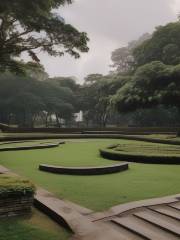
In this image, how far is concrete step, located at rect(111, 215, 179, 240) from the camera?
5.88 meters

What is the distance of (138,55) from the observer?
141 feet

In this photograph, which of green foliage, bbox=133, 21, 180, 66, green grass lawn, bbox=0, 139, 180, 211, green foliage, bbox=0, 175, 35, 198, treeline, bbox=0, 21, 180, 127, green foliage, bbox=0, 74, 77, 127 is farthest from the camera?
green foliage, bbox=0, 74, 77, 127

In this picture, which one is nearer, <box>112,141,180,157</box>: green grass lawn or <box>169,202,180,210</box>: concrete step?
<box>169,202,180,210</box>: concrete step

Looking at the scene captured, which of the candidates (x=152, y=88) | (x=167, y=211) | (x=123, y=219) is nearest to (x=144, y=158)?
→ (x=167, y=211)

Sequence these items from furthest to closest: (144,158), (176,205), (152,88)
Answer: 1. (152,88)
2. (144,158)
3. (176,205)

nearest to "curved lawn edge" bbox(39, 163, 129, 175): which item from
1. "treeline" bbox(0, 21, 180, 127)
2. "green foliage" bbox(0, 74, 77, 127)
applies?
"treeline" bbox(0, 21, 180, 127)

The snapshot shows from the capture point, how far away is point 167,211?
280 inches

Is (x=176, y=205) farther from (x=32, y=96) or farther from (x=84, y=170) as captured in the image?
(x=32, y=96)

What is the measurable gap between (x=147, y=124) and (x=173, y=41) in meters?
25.9

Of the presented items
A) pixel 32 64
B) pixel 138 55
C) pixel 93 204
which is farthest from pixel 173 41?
pixel 93 204

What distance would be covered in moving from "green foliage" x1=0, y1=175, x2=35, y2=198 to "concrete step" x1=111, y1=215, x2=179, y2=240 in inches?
76.9

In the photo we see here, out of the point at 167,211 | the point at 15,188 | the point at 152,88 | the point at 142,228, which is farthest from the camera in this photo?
the point at 152,88

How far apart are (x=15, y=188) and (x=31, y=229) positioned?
3.60 ft

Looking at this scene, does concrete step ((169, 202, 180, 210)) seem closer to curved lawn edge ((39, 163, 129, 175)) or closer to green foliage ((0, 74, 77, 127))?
curved lawn edge ((39, 163, 129, 175))
